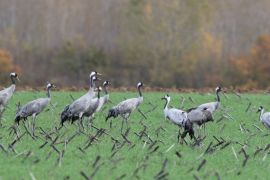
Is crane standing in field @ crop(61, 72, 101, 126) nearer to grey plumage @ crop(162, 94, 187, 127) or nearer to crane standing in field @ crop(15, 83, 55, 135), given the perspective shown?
crane standing in field @ crop(15, 83, 55, 135)

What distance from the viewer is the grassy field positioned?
11773 millimetres

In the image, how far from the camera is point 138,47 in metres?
54.4

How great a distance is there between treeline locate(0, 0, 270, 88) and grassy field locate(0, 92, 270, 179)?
2910 cm

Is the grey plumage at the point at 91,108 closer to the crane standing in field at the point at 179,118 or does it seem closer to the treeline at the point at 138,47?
the crane standing in field at the point at 179,118

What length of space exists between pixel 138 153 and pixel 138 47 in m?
41.1

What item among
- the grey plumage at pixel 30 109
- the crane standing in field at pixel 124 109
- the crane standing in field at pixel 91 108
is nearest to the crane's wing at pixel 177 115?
the crane standing in field at pixel 124 109

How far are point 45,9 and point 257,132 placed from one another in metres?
50.4

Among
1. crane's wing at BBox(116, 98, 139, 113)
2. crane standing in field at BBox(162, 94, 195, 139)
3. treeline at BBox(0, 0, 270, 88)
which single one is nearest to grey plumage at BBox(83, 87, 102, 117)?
crane's wing at BBox(116, 98, 139, 113)

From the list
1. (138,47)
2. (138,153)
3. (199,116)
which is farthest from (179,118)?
(138,47)

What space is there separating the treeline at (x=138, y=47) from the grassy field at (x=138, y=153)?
29.1 m

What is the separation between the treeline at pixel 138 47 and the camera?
51.3 meters

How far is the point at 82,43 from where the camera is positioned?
5550 cm

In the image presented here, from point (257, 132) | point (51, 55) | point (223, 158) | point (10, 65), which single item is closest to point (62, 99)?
point (257, 132)

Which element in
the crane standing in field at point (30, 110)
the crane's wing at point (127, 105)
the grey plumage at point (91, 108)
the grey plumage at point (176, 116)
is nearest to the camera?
the grey plumage at point (176, 116)
